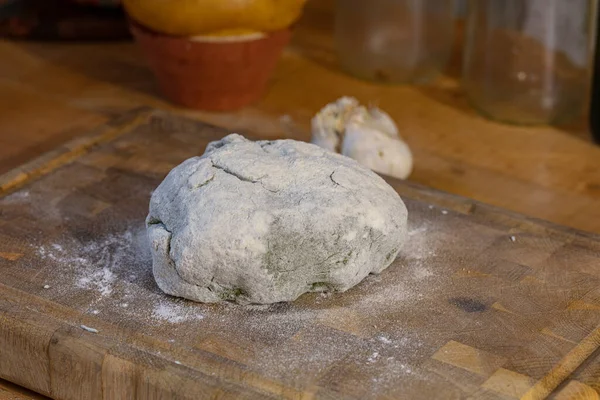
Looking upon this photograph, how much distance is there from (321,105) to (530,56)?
0.44 metres

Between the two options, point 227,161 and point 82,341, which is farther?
point 227,161

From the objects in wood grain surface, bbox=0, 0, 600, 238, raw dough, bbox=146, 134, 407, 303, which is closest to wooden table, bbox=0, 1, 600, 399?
wood grain surface, bbox=0, 0, 600, 238

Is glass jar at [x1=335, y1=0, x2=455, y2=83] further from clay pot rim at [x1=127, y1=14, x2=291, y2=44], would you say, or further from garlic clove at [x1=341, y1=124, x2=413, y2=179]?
garlic clove at [x1=341, y1=124, x2=413, y2=179]

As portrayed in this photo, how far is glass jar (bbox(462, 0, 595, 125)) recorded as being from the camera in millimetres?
1965

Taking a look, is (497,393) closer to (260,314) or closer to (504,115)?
(260,314)

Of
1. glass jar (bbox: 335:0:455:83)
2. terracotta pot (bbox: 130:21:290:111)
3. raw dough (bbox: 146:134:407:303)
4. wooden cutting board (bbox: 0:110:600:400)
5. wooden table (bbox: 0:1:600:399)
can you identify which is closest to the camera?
wooden cutting board (bbox: 0:110:600:400)

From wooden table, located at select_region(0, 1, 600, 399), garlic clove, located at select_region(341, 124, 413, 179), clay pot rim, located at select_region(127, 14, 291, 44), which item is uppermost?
clay pot rim, located at select_region(127, 14, 291, 44)

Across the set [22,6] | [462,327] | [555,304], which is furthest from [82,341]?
[22,6]

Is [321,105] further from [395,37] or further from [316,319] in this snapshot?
[316,319]

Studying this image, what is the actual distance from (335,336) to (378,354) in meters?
0.06

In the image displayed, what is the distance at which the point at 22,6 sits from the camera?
239 cm

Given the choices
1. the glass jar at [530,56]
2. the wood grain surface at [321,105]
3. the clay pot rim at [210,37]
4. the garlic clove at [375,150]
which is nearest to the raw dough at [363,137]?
the garlic clove at [375,150]

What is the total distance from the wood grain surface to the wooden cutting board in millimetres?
299

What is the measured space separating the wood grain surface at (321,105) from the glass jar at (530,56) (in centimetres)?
5
